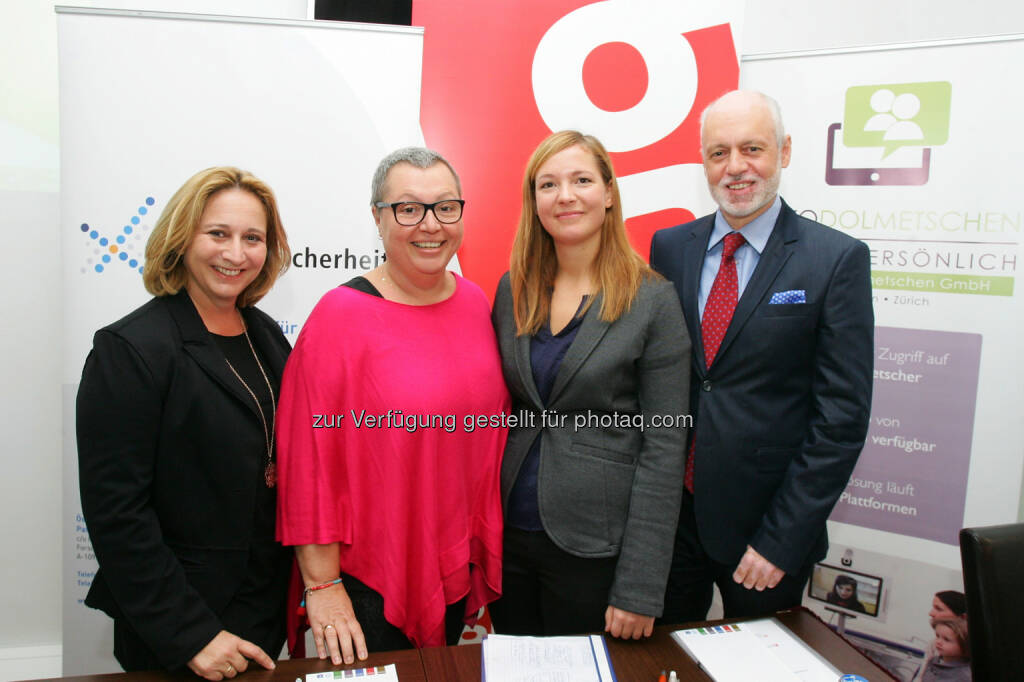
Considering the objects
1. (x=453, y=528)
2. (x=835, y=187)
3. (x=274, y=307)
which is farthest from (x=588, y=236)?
(x=835, y=187)

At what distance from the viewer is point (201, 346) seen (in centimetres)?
150

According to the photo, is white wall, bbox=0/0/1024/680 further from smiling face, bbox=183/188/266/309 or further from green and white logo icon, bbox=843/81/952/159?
smiling face, bbox=183/188/266/309

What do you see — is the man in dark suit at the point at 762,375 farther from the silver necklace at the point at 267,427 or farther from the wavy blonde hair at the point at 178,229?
the wavy blonde hair at the point at 178,229

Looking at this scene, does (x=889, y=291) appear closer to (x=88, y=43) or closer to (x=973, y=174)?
(x=973, y=174)

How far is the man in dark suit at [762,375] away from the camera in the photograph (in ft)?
5.46

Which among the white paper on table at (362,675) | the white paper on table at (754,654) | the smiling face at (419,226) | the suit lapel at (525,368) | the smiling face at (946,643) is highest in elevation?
the smiling face at (419,226)

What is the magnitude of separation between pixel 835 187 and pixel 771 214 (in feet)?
3.89

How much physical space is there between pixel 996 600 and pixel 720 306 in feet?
2.89

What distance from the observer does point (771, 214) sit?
5.97 feet

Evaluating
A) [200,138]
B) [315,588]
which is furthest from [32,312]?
[315,588]

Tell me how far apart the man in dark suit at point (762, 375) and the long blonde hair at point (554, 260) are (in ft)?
0.72

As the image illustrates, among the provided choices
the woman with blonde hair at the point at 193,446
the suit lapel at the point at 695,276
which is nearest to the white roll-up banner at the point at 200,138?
the woman with blonde hair at the point at 193,446

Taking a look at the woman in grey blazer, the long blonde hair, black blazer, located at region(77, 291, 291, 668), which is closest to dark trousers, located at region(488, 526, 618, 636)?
the woman in grey blazer

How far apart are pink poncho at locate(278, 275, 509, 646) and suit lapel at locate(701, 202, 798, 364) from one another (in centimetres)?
66
